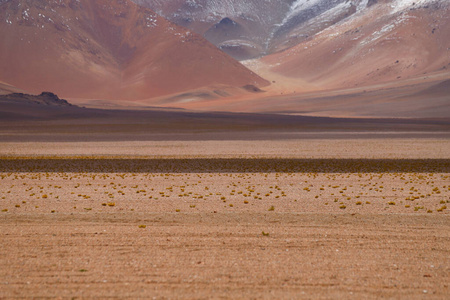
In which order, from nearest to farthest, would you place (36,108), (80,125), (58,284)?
(58,284)
(80,125)
(36,108)

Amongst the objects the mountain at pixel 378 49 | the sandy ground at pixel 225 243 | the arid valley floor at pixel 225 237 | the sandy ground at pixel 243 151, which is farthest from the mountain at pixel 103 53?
the sandy ground at pixel 225 243

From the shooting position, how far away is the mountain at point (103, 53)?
104000 mm

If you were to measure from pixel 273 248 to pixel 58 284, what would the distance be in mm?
3439

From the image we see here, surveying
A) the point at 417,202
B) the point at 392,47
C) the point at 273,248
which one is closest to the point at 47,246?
the point at 273,248

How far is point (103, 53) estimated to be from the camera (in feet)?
389

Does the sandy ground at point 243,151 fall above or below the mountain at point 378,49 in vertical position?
below

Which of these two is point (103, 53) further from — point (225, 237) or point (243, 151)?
point (225, 237)

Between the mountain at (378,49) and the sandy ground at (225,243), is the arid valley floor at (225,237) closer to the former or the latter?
the sandy ground at (225,243)

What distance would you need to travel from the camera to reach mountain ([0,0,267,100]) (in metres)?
104

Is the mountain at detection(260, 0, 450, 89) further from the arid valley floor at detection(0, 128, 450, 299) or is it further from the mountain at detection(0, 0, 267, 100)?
the arid valley floor at detection(0, 128, 450, 299)

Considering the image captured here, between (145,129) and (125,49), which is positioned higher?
(125,49)

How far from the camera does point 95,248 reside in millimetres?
7898

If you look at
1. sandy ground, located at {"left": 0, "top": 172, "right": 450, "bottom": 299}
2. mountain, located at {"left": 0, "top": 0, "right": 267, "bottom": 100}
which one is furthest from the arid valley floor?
mountain, located at {"left": 0, "top": 0, "right": 267, "bottom": 100}

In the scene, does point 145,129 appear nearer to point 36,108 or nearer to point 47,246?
point 36,108
